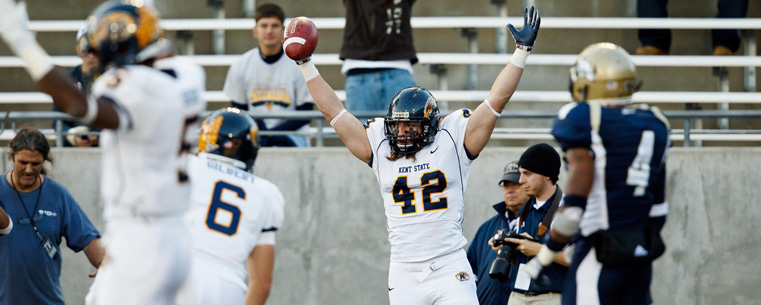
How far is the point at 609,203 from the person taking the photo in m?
4.67

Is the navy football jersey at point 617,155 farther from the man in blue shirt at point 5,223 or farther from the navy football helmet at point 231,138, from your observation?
the man in blue shirt at point 5,223

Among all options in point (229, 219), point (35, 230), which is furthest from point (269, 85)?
point (229, 219)

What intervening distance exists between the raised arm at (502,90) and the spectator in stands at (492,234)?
21.4 inches

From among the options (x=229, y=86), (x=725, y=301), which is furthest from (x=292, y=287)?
(x=725, y=301)

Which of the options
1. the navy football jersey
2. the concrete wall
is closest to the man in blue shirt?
the concrete wall

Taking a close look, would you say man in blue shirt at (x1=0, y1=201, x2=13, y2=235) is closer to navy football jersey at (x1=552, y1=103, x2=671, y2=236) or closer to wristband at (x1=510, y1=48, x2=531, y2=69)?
wristband at (x1=510, y1=48, x2=531, y2=69)

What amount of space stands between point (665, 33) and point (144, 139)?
6754 millimetres

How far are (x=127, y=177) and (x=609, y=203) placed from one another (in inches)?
82.0

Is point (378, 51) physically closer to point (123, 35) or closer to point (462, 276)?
point (462, 276)

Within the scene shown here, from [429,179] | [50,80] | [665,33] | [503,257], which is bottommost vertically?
[503,257]

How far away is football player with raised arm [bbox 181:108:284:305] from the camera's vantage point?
→ 4699mm

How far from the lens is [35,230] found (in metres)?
6.90

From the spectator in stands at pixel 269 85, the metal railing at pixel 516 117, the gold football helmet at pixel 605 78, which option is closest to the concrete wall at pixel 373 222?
the metal railing at pixel 516 117

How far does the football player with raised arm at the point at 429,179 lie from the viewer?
6.07m
